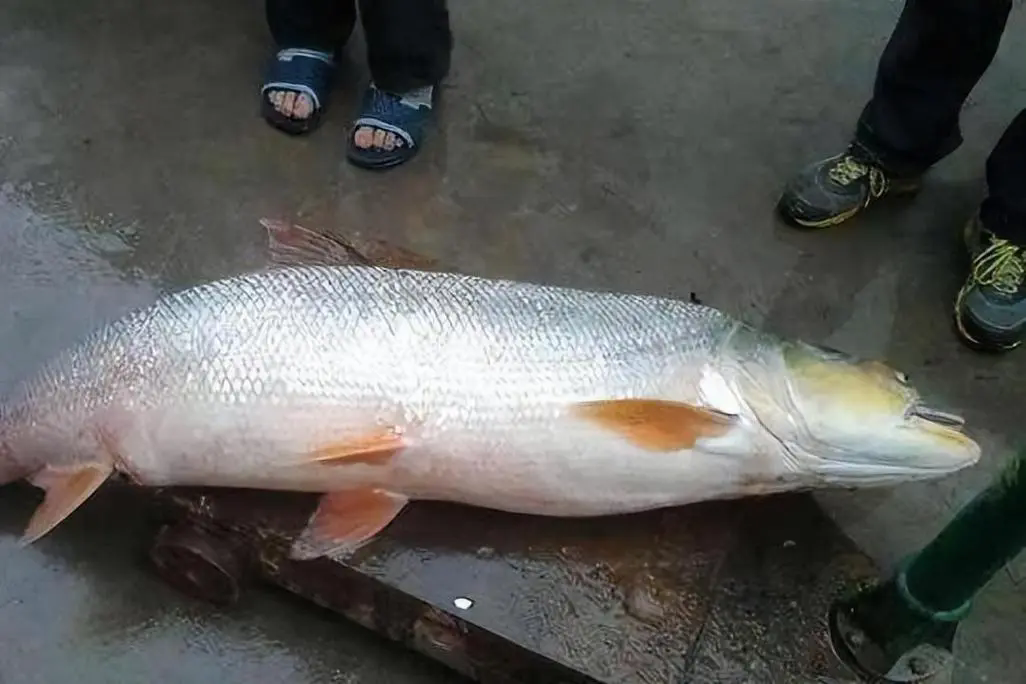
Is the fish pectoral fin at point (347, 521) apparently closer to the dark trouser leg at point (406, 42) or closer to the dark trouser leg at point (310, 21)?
the dark trouser leg at point (406, 42)

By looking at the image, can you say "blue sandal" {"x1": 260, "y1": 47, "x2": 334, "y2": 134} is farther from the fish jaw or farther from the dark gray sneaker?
the dark gray sneaker

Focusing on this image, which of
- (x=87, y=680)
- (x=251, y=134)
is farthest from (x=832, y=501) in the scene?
(x=251, y=134)

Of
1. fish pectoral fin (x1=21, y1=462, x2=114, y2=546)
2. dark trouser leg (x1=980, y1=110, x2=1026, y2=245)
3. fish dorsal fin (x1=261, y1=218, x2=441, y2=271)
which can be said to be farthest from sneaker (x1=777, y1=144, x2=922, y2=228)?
fish pectoral fin (x1=21, y1=462, x2=114, y2=546)

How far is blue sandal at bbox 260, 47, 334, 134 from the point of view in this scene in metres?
3.29

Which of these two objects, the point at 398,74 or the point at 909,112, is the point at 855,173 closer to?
the point at 909,112

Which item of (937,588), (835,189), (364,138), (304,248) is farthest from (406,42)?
(937,588)

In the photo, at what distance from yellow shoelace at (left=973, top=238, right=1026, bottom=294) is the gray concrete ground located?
0.36 feet

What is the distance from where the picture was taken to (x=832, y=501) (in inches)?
102

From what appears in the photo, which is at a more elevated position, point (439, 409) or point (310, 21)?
point (310, 21)

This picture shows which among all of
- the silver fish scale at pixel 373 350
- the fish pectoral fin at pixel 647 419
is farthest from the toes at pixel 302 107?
the fish pectoral fin at pixel 647 419

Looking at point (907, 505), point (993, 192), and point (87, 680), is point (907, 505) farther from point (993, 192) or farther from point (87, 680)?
point (87, 680)

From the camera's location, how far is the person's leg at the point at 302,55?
3287 millimetres

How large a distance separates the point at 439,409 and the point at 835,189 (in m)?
1.35

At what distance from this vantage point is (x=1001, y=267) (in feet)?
9.82
